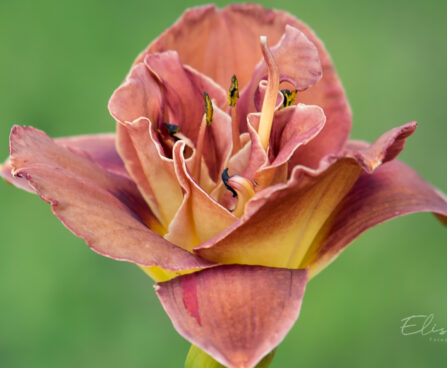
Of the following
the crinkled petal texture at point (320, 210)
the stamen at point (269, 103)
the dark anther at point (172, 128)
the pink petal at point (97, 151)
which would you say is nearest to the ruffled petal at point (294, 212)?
the crinkled petal texture at point (320, 210)

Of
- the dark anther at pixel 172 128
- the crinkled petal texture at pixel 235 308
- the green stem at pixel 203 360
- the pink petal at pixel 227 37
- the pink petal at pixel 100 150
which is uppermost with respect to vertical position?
the pink petal at pixel 227 37

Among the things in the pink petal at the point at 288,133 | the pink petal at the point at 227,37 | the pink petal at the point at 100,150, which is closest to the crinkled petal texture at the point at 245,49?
the pink petal at the point at 227,37

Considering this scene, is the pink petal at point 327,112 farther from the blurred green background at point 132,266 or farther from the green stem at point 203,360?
the blurred green background at point 132,266

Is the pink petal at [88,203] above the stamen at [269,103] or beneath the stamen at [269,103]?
beneath

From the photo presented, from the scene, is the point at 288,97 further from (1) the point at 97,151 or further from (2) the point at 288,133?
(1) the point at 97,151

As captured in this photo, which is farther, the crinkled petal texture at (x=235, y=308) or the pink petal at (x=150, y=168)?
the pink petal at (x=150, y=168)

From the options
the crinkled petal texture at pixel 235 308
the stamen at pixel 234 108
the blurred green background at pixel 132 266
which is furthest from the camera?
the blurred green background at pixel 132 266

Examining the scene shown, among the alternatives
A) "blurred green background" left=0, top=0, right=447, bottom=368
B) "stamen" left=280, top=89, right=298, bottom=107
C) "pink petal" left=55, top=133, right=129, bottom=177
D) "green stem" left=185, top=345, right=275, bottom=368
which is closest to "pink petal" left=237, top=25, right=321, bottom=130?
"stamen" left=280, top=89, right=298, bottom=107

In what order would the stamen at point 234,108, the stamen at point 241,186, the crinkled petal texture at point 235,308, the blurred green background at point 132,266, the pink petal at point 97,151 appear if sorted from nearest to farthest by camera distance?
1. the crinkled petal texture at point 235,308
2. the stamen at point 241,186
3. the stamen at point 234,108
4. the pink petal at point 97,151
5. the blurred green background at point 132,266

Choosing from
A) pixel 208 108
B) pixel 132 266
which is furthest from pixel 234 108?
pixel 132 266
